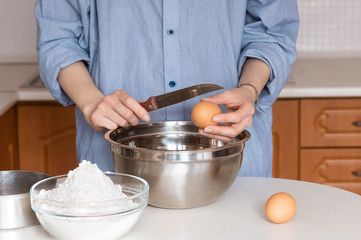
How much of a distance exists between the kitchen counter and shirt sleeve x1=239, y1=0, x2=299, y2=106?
0.76m

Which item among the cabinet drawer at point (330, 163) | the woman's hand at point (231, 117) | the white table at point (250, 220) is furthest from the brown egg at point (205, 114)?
the cabinet drawer at point (330, 163)

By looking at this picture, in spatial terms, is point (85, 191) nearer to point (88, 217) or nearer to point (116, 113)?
point (88, 217)

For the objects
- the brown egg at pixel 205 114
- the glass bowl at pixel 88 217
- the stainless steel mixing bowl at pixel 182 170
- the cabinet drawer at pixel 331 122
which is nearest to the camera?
the glass bowl at pixel 88 217

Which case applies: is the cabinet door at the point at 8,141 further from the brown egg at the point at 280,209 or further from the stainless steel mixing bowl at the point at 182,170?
the brown egg at the point at 280,209

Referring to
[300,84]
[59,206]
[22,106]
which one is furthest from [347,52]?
[59,206]

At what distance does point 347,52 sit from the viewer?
265 centimetres

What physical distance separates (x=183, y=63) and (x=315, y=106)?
978mm

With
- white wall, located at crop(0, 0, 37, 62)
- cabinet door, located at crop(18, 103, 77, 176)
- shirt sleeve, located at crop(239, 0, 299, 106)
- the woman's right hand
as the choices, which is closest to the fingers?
the woman's right hand

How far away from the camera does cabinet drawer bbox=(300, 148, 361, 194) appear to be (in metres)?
2.16

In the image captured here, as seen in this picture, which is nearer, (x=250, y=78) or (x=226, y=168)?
(x=226, y=168)

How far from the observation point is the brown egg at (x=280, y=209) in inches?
33.8

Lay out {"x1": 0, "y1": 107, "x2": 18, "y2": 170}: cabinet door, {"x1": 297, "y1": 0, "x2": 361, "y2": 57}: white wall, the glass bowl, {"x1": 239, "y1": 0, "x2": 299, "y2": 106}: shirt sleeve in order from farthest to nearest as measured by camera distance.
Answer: {"x1": 297, "y1": 0, "x2": 361, "y2": 57}: white wall, {"x1": 0, "y1": 107, "x2": 18, "y2": 170}: cabinet door, {"x1": 239, "y1": 0, "x2": 299, "y2": 106}: shirt sleeve, the glass bowl

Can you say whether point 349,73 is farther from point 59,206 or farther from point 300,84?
point 59,206

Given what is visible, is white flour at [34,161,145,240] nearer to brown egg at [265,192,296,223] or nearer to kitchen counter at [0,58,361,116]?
brown egg at [265,192,296,223]
